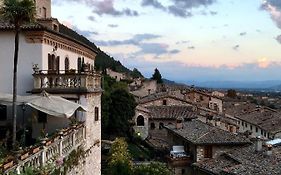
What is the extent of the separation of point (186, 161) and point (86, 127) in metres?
26.0

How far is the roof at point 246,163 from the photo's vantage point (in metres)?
29.2

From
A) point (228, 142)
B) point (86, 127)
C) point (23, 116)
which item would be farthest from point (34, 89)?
point (228, 142)

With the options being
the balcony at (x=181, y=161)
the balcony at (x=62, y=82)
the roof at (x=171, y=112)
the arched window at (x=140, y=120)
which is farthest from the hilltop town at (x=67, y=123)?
the roof at (x=171, y=112)

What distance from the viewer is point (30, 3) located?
1817cm

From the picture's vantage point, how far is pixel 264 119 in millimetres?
81312

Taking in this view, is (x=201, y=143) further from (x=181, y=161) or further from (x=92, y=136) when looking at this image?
(x=92, y=136)

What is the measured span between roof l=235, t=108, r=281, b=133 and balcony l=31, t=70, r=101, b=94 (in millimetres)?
50660

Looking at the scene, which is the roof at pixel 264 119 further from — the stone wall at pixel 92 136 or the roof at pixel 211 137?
the stone wall at pixel 92 136

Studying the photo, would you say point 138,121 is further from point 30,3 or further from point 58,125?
point 30,3

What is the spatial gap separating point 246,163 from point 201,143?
13264 mm

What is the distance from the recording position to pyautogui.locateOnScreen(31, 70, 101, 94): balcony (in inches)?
865

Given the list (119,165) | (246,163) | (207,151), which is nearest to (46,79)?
(246,163)

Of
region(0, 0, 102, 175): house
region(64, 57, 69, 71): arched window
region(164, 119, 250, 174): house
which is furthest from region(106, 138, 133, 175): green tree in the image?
region(0, 0, 102, 175): house

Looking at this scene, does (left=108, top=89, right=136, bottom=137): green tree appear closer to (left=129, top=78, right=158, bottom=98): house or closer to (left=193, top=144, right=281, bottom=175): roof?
(left=193, top=144, right=281, bottom=175): roof
